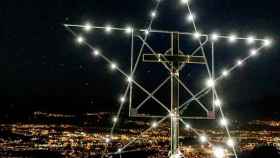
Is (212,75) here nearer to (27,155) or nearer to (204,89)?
(204,89)

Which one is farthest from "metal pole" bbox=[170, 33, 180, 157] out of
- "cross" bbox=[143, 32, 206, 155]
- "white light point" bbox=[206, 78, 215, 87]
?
"white light point" bbox=[206, 78, 215, 87]

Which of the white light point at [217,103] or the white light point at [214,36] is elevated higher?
the white light point at [214,36]

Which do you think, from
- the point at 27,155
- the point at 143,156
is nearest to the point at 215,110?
the point at 143,156

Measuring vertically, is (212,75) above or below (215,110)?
above

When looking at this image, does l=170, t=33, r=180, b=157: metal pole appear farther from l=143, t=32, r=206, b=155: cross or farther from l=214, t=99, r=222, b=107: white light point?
l=214, t=99, r=222, b=107: white light point

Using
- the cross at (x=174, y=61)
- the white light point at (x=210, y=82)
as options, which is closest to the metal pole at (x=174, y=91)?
the cross at (x=174, y=61)

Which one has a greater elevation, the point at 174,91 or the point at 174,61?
the point at 174,61

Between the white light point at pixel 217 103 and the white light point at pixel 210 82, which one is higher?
the white light point at pixel 210 82

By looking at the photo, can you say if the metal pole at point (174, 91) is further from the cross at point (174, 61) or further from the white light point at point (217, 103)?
the white light point at point (217, 103)
